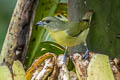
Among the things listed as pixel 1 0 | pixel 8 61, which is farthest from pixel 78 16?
pixel 1 0

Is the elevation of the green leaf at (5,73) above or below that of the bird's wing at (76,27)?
below

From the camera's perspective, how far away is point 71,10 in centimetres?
93

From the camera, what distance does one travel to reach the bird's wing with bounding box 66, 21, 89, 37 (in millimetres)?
952

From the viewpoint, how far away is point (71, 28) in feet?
3.54

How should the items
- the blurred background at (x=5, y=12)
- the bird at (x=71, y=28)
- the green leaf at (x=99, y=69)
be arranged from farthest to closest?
the blurred background at (x=5, y=12) < the bird at (x=71, y=28) < the green leaf at (x=99, y=69)

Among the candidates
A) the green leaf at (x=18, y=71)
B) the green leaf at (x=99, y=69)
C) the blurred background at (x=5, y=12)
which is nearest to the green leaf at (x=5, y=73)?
the green leaf at (x=18, y=71)

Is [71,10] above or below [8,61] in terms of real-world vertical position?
above

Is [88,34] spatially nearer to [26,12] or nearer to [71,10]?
[71,10]

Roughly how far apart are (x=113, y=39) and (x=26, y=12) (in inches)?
9.6

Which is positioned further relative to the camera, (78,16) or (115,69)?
(78,16)

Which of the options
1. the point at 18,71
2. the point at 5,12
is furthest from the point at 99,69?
the point at 5,12

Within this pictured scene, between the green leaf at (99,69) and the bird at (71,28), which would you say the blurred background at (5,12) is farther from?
the green leaf at (99,69)

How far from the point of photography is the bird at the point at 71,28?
935 millimetres

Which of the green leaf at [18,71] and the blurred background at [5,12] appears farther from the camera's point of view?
the blurred background at [5,12]
